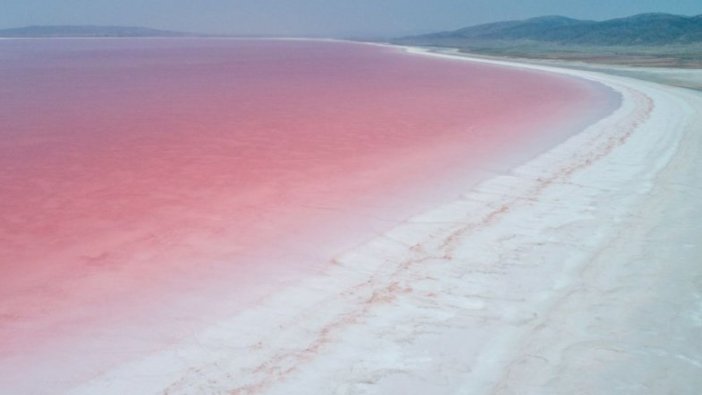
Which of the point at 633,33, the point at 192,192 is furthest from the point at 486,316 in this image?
the point at 633,33

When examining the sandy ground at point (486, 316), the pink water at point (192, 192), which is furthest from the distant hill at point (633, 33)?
the sandy ground at point (486, 316)

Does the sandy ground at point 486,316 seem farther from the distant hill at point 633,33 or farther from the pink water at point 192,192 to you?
the distant hill at point 633,33

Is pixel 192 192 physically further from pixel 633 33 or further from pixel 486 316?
pixel 633 33

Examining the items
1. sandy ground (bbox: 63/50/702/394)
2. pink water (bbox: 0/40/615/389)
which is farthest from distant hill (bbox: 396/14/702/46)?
sandy ground (bbox: 63/50/702/394)

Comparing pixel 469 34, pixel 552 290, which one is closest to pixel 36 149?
pixel 552 290

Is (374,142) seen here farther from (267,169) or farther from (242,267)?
(242,267)
